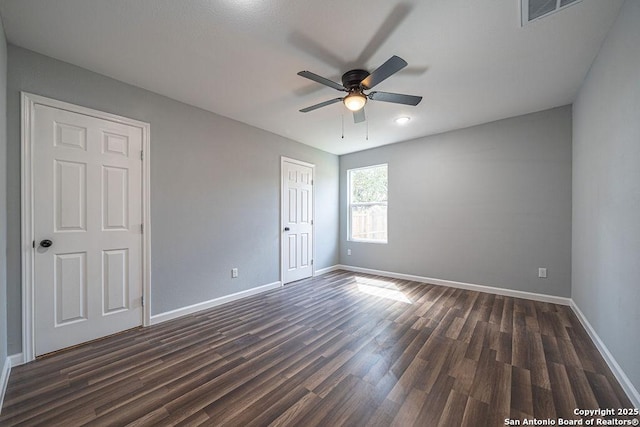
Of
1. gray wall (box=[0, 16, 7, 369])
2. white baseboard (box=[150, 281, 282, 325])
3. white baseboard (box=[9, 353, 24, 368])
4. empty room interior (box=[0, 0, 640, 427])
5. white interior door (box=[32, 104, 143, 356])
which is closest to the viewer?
empty room interior (box=[0, 0, 640, 427])

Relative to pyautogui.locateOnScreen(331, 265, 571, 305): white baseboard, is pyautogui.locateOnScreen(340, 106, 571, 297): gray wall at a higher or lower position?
higher

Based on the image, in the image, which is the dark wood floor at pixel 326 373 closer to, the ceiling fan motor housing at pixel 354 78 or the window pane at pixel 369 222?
the window pane at pixel 369 222

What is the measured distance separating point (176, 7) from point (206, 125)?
1.68 metres

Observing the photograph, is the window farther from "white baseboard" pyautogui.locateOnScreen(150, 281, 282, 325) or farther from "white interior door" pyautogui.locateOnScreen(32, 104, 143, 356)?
"white interior door" pyautogui.locateOnScreen(32, 104, 143, 356)

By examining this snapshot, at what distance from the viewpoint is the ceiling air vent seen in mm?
1618

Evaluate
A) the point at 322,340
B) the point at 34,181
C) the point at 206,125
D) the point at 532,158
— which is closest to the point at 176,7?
the point at 206,125

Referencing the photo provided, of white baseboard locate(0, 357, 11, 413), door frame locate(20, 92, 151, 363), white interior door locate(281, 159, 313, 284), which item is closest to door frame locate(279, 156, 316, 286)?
white interior door locate(281, 159, 313, 284)

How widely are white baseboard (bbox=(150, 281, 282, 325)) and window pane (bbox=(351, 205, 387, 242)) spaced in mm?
2238

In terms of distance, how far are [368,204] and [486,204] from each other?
7.00 feet

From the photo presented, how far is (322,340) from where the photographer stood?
242 cm

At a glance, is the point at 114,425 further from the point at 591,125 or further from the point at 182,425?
the point at 591,125

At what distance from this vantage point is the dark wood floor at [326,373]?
153cm

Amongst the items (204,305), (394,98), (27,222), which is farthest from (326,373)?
(27,222)

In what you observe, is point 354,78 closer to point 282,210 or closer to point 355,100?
point 355,100
